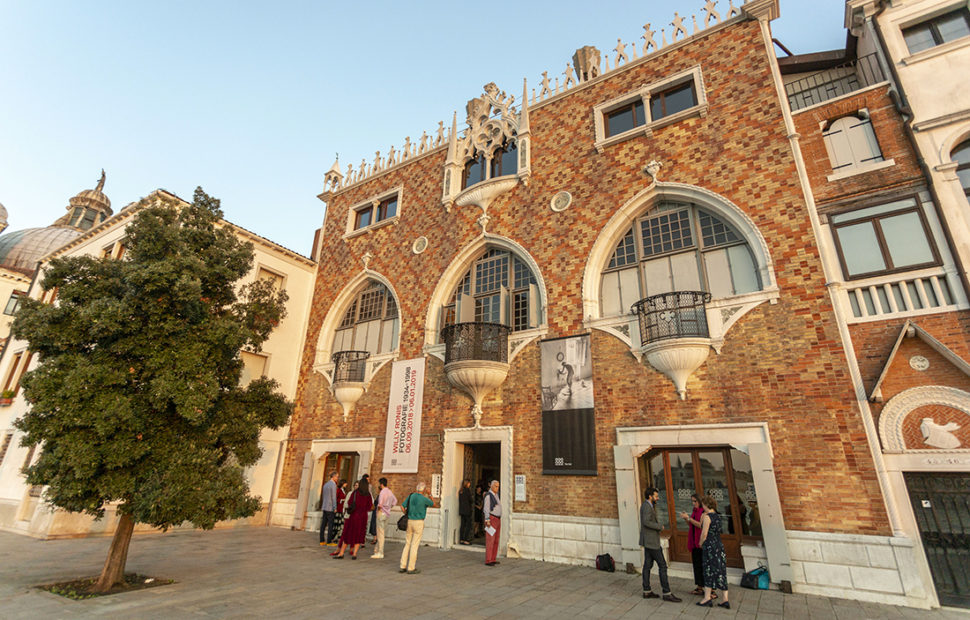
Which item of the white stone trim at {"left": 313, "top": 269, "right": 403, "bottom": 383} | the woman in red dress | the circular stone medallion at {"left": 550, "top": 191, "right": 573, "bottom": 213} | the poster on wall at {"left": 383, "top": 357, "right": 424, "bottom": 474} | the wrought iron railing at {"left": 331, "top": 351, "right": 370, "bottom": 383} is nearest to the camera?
the woman in red dress

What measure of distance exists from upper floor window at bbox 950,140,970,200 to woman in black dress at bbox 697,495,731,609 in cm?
850

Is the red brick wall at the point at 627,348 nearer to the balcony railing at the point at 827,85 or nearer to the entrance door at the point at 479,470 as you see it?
the entrance door at the point at 479,470

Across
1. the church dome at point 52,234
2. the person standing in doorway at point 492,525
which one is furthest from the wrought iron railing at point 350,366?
the church dome at point 52,234

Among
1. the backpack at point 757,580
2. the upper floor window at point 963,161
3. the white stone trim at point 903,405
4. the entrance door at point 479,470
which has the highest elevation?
the upper floor window at point 963,161

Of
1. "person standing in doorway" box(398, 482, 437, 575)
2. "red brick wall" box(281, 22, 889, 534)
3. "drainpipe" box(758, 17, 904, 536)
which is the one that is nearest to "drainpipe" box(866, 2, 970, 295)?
"drainpipe" box(758, 17, 904, 536)

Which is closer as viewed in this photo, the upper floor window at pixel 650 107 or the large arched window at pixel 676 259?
the large arched window at pixel 676 259

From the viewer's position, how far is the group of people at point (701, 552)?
7.46 meters

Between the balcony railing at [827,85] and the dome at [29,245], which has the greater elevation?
the dome at [29,245]

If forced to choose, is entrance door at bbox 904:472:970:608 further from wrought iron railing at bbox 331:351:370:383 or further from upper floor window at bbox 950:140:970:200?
wrought iron railing at bbox 331:351:370:383

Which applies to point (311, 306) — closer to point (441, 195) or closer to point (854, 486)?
point (441, 195)

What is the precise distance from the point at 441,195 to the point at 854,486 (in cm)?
1498

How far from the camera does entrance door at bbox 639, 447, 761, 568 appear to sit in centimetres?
946

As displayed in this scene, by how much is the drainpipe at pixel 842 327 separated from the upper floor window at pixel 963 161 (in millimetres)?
2498

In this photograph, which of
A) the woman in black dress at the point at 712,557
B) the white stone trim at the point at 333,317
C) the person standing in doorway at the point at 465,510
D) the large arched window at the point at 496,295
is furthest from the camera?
the white stone trim at the point at 333,317
